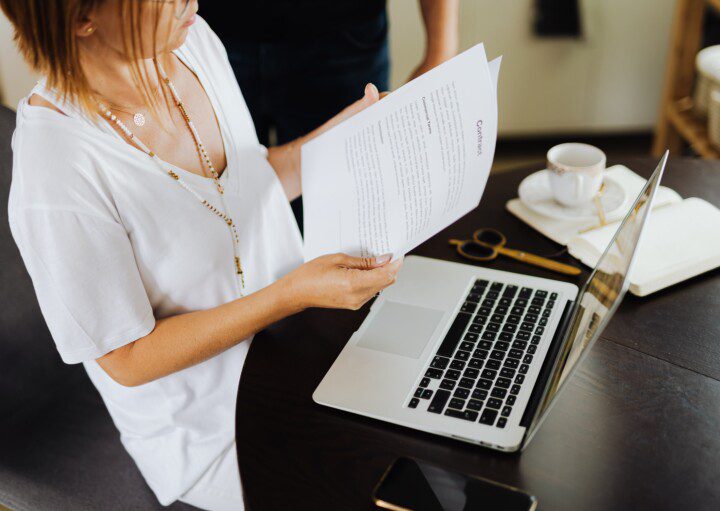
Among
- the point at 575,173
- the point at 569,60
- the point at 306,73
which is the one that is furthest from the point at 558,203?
the point at 569,60

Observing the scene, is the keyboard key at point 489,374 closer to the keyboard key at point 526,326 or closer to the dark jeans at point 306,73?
the keyboard key at point 526,326

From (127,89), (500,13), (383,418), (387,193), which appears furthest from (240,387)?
→ (500,13)

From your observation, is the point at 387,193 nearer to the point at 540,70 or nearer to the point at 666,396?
the point at 666,396

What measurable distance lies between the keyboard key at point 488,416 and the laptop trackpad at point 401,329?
120 millimetres

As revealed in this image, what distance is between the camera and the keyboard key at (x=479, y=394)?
2.53 ft

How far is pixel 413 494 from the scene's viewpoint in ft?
2.23

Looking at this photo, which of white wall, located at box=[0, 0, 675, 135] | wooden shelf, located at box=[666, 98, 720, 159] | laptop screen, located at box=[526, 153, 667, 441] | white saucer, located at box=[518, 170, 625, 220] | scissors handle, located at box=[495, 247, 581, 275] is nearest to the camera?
laptop screen, located at box=[526, 153, 667, 441]

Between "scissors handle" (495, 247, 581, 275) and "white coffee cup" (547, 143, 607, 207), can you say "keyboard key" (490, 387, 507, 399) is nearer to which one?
"scissors handle" (495, 247, 581, 275)

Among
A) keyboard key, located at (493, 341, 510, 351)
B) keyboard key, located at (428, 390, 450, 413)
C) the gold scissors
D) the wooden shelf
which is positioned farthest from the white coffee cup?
the wooden shelf

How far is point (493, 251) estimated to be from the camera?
1.03 m

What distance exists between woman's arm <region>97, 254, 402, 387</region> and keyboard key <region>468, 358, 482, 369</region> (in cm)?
13

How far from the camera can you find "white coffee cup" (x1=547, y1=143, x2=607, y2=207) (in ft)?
3.45

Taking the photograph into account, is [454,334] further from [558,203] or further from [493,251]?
[558,203]

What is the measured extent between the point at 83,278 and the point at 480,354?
1.52 feet
